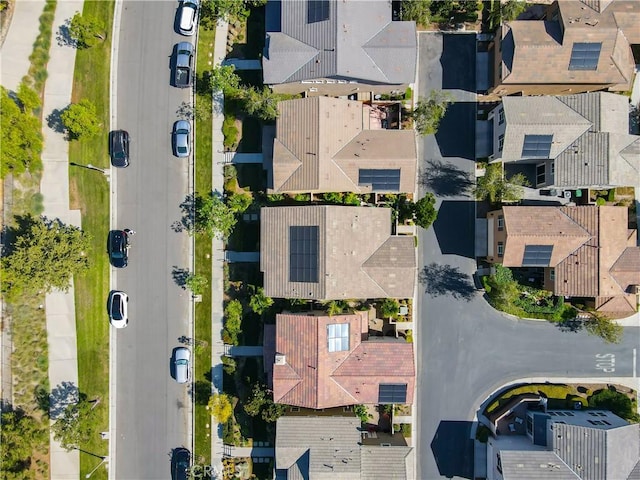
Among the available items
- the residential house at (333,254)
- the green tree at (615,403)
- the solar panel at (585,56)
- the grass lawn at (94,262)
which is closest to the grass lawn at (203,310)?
the residential house at (333,254)

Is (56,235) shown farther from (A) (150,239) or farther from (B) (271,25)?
(B) (271,25)

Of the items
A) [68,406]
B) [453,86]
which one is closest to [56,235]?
[68,406]

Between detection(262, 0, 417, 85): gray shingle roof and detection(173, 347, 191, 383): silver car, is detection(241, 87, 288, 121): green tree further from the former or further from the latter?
detection(173, 347, 191, 383): silver car

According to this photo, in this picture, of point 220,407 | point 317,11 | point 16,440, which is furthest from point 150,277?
point 317,11

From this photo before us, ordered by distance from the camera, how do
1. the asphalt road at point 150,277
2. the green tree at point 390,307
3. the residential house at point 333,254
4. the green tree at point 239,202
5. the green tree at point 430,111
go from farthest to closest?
the asphalt road at point 150,277, the green tree at point 239,202, the green tree at point 390,307, the green tree at point 430,111, the residential house at point 333,254

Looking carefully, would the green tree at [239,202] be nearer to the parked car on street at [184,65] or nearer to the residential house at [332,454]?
the parked car on street at [184,65]
